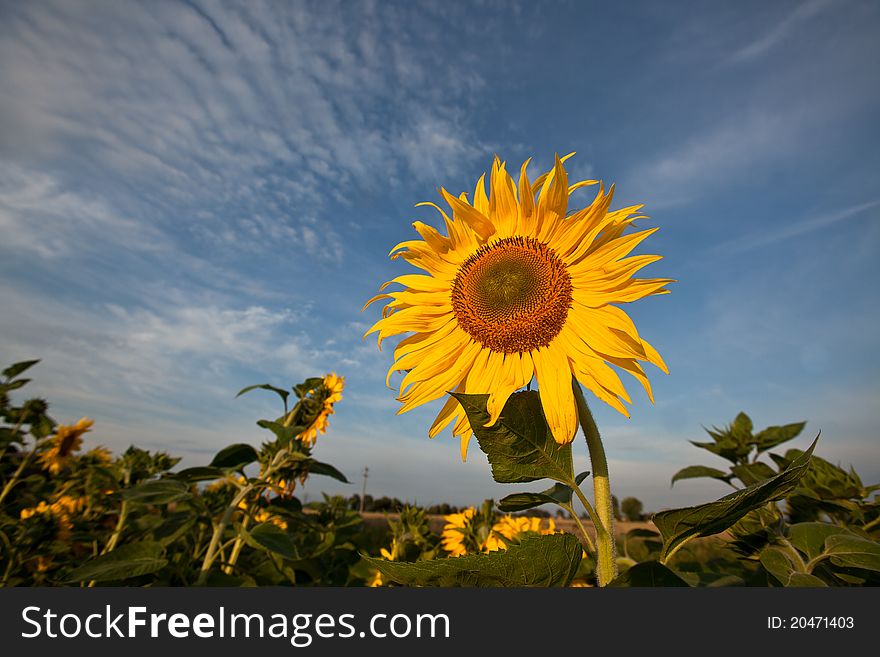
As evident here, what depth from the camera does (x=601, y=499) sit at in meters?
1.10

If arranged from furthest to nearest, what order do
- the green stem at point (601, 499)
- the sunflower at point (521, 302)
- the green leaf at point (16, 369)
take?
the green leaf at point (16, 369)
the sunflower at point (521, 302)
the green stem at point (601, 499)

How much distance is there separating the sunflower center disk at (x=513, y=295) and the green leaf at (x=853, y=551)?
34.0 inches

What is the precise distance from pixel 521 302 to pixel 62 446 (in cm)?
519

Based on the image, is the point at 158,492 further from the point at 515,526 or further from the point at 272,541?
the point at 515,526

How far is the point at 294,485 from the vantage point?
9.30ft

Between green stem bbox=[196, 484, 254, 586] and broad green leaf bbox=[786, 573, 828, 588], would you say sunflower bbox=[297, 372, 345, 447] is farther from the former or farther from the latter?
broad green leaf bbox=[786, 573, 828, 588]

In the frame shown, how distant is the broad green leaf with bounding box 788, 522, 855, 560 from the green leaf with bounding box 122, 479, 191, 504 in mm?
2625

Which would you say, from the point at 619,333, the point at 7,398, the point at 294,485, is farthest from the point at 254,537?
the point at 7,398

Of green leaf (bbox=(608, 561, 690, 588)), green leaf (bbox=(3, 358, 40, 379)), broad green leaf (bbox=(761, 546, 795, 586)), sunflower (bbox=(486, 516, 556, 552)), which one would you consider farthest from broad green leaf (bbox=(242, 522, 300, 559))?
green leaf (bbox=(3, 358, 40, 379))

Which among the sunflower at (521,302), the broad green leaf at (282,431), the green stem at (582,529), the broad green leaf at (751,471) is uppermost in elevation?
the sunflower at (521,302)

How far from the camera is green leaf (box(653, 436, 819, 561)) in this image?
2.80 feet

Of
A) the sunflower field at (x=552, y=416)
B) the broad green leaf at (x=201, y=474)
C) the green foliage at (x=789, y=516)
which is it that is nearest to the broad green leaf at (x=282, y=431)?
the sunflower field at (x=552, y=416)

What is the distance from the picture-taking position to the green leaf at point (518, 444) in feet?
3.60

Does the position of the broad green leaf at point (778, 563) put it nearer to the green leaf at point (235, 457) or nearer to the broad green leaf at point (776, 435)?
the broad green leaf at point (776, 435)
